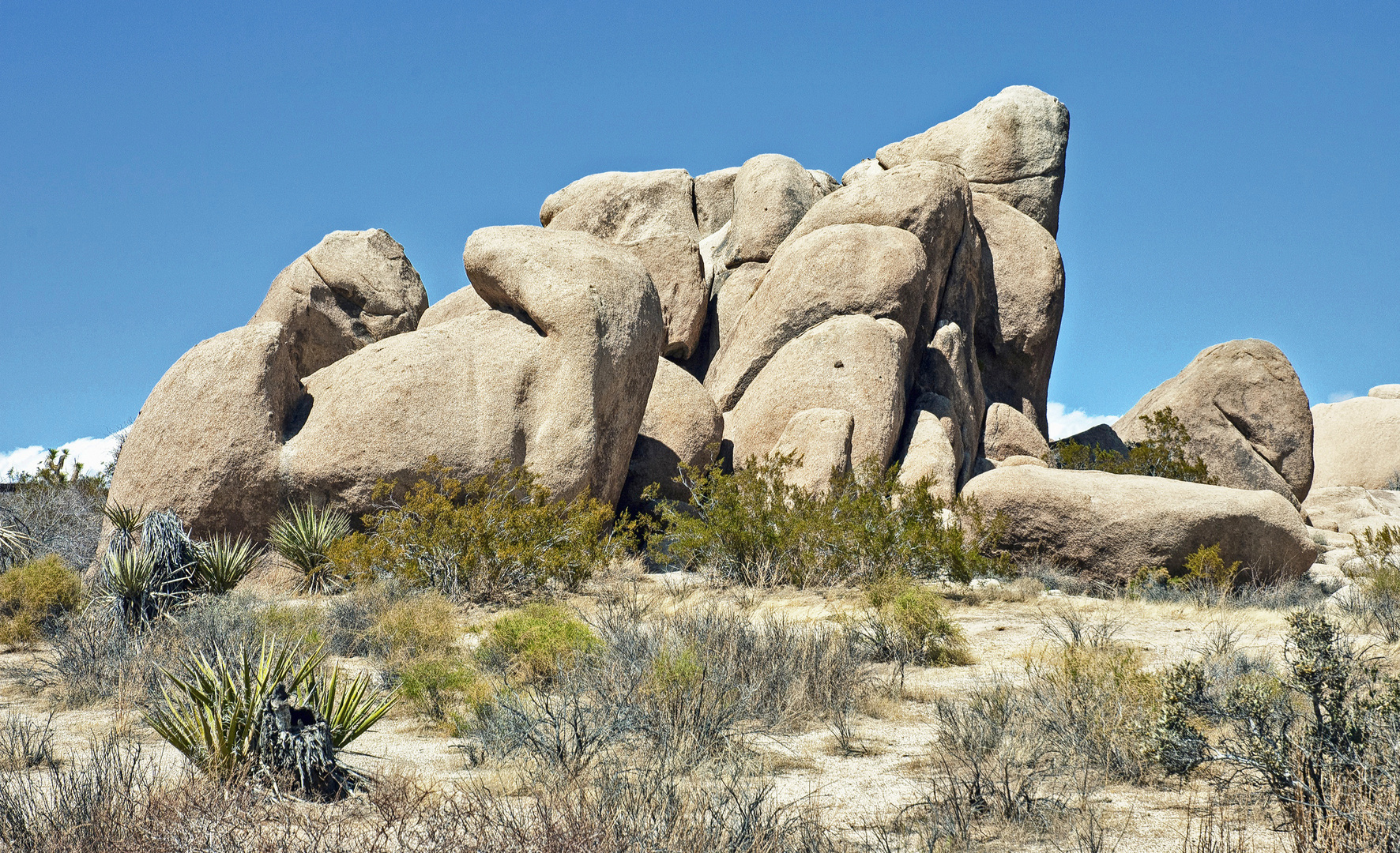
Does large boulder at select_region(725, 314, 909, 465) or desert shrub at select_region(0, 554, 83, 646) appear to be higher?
large boulder at select_region(725, 314, 909, 465)

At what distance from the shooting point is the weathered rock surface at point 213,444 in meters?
12.3

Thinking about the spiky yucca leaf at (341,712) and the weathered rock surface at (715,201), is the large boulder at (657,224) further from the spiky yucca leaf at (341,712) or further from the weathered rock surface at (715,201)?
the spiky yucca leaf at (341,712)

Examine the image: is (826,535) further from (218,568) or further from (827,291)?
(827,291)

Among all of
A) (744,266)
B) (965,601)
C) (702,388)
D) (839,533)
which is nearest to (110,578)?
(839,533)

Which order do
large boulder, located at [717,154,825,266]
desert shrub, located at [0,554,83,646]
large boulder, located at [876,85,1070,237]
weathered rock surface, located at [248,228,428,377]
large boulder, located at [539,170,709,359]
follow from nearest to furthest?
desert shrub, located at [0,554,83,646] < weathered rock surface, located at [248,228,428,377] < large boulder, located at [539,170,709,359] < large boulder, located at [717,154,825,266] < large boulder, located at [876,85,1070,237]

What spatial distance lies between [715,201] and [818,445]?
898 centimetres

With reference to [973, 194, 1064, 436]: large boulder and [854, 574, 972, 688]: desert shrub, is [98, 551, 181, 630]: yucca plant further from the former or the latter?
[973, 194, 1064, 436]: large boulder

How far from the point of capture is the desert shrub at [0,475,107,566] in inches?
534

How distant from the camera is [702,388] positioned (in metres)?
15.9

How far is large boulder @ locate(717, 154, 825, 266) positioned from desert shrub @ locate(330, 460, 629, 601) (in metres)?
9.69

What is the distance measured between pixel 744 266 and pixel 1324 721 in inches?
640

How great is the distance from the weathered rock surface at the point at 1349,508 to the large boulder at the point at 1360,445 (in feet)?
20.7

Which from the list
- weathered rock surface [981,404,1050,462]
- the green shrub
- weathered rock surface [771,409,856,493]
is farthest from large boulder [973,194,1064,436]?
the green shrub

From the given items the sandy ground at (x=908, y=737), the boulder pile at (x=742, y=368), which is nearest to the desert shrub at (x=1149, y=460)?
the boulder pile at (x=742, y=368)
